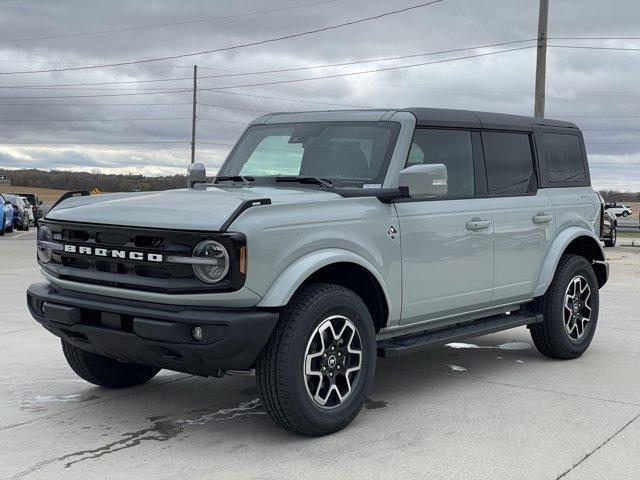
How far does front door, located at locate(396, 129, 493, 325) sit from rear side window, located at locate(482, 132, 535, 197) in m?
0.14

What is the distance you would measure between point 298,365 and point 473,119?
2706mm

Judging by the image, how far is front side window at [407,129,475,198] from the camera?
5.67 metres

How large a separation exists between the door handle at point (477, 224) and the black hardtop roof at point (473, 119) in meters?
0.73

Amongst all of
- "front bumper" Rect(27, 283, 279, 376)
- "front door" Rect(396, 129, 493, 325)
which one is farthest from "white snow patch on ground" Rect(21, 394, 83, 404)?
"front door" Rect(396, 129, 493, 325)

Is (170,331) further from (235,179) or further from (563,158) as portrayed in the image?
(563,158)

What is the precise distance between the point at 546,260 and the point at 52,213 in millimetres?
3770

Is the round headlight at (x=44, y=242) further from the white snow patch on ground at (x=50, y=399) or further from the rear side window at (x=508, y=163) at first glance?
the rear side window at (x=508, y=163)

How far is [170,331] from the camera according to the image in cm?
421

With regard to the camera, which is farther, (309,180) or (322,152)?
(322,152)

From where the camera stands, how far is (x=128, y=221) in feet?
14.8

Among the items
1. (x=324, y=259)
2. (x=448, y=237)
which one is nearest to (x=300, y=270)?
(x=324, y=259)

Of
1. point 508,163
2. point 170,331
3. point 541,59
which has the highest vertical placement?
point 541,59

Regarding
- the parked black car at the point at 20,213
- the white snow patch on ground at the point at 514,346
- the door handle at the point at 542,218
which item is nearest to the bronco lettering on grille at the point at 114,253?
the door handle at the point at 542,218

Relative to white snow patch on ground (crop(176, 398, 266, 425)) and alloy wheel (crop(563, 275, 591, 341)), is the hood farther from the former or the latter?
alloy wheel (crop(563, 275, 591, 341))
